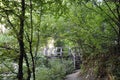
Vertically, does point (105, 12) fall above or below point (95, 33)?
above

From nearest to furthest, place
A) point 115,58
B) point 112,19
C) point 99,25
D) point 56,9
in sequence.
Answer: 1. point 56,9
2. point 112,19
3. point 99,25
4. point 115,58

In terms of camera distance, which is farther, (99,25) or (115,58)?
(115,58)

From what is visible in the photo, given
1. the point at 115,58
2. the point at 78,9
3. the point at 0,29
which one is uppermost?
the point at 78,9

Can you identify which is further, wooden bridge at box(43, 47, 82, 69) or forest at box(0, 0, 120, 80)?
wooden bridge at box(43, 47, 82, 69)

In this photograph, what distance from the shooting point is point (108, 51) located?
9.21m

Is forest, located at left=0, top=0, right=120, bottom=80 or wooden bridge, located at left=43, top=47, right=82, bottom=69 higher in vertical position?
forest, located at left=0, top=0, right=120, bottom=80

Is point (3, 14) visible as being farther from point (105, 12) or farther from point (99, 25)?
point (99, 25)

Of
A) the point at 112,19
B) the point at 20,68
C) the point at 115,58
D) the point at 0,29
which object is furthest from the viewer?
the point at 115,58

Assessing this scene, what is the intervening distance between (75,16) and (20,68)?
593cm

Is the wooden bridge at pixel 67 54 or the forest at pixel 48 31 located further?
the wooden bridge at pixel 67 54

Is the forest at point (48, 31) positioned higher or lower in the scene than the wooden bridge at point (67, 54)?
higher

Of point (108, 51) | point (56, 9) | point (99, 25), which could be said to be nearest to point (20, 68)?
point (56, 9)

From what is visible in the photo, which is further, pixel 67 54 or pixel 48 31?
pixel 67 54

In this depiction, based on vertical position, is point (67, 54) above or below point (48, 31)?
below
